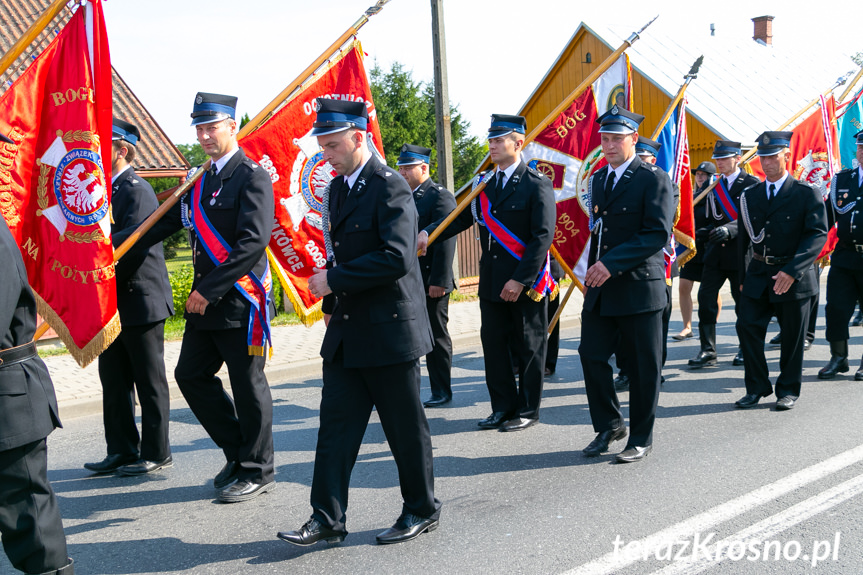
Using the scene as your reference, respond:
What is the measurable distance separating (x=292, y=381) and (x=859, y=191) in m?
5.42

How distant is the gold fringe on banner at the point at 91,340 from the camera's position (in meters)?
4.62

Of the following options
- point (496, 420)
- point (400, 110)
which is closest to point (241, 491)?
point (496, 420)

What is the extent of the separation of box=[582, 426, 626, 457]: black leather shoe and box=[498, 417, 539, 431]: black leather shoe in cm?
72

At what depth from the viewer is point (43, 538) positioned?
3.22 meters

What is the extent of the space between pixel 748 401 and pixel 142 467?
14.2ft

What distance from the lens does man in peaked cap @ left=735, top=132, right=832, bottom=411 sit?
6570 mm

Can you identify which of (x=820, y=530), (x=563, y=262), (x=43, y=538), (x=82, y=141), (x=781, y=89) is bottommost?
(x=820, y=530)

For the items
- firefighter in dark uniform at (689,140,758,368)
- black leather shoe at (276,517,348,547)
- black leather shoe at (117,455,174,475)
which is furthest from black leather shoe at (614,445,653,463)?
firefighter in dark uniform at (689,140,758,368)

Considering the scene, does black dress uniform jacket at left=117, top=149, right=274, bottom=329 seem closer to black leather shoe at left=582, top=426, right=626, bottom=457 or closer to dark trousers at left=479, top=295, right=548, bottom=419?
dark trousers at left=479, top=295, right=548, bottom=419

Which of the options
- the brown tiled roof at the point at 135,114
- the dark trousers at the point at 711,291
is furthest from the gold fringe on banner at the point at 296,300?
the brown tiled roof at the point at 135,114

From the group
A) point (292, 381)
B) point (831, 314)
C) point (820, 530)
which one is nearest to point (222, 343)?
point (820, 530)

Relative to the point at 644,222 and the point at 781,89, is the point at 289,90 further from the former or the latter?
the point at 781,89

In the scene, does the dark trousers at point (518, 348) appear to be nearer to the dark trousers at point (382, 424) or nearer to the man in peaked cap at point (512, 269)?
the man in peaked cap at point (512, 269)

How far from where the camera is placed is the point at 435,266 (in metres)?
6.95
